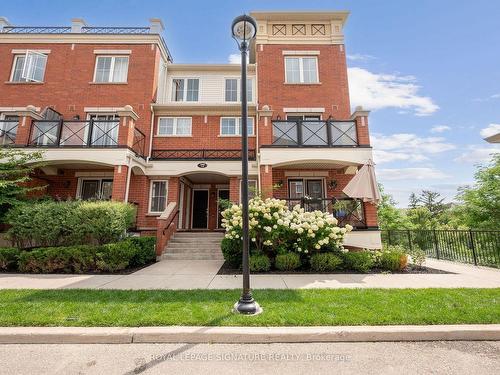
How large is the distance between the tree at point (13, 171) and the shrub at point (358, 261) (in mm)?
11735

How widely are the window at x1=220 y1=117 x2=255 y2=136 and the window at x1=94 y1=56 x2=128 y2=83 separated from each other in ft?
19.9

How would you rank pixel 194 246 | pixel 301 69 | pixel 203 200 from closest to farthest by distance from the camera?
pixel 194 246 < pixel 301 69 < pixel 203 200

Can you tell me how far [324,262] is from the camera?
7.64m

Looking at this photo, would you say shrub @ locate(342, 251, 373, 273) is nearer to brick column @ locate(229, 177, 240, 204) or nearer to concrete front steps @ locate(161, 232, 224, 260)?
concrete front steps @ locate(161, 232, 224, 260)

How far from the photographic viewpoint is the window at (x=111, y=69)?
13844 mm

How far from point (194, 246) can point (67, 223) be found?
4.64 meters

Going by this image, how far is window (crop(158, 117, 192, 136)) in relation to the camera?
13625 millimetres

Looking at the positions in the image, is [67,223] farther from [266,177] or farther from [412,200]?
[412,200]

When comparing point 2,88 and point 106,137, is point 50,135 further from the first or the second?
point 2,88

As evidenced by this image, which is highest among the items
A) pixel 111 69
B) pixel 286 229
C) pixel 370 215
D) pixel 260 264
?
pixel 111 69

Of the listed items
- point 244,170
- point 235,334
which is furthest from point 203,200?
point 235,334

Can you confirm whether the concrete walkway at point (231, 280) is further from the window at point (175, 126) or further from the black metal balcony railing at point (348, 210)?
the window at point (175, 126)

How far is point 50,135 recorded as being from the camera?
10797mm

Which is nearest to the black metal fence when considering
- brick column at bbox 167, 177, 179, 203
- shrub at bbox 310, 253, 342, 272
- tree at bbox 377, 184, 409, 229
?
shrub at bbox 310, 253, 342, 272
